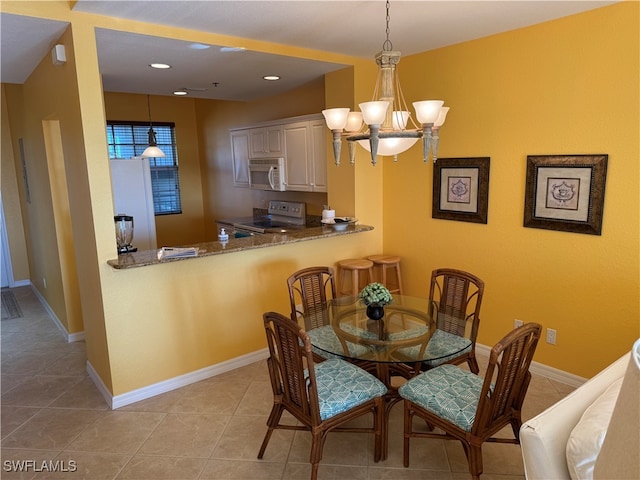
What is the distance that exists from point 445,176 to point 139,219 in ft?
10.5

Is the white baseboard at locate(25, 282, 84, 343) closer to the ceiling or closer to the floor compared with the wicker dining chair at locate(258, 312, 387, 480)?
closer to the floor

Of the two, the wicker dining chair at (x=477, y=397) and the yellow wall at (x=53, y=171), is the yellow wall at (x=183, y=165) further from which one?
the wicker dining chair at (x=477, y=397)

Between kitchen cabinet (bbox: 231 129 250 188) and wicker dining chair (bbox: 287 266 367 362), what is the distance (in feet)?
9.85

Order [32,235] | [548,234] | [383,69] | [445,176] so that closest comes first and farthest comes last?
[383,69]
[548,234]
[445,176]
[32,235]

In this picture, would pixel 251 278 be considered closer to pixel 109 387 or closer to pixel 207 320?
pixel 207 320

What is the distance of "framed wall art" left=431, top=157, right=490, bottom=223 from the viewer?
3.43m

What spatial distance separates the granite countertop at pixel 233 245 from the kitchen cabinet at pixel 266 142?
5.06 ft

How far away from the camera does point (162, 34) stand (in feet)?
9.37

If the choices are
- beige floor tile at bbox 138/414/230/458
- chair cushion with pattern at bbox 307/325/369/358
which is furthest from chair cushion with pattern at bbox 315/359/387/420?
beige floor tile at bbox 138/414/230/458

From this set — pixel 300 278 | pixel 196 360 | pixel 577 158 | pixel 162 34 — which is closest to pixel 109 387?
pixel 196 360

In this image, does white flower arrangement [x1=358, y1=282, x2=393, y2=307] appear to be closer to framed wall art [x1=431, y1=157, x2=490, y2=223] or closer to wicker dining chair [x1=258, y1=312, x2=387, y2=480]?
wicker dining chair [x1=258, y1=312, x2=387, y2=480]

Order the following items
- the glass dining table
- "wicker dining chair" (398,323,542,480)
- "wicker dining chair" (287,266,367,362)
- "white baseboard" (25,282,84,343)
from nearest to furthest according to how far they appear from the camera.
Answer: "wicker dining chair" (398,323,542,480) < the glass dining table < "wicker dining chair" (287,266,367,362) < "white baseboard" (25,282,84,343)

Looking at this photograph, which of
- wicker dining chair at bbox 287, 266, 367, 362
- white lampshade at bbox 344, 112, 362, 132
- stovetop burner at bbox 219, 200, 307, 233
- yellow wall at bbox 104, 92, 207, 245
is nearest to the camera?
wicker dining chair at bbox 287, 266, 367, 362

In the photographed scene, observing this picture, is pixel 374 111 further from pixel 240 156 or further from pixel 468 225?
pixel 240 156
